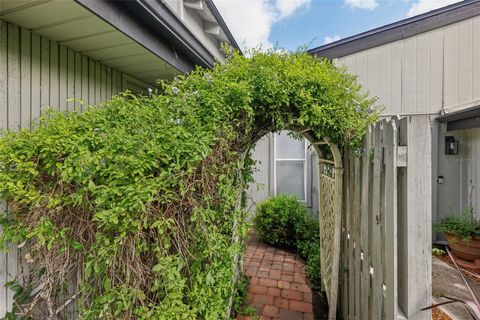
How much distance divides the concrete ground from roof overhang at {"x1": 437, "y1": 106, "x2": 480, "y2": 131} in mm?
2676

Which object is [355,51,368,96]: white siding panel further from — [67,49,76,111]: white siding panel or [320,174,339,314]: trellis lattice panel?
[67,49,76,111]: white siding panel

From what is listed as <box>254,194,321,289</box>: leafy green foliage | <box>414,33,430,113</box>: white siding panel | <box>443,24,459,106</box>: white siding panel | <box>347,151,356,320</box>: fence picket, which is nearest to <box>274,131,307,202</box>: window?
<box>254,194,321,289</box>: leafy green foliage

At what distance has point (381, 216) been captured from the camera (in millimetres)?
1501

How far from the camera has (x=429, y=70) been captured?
5.09 meters

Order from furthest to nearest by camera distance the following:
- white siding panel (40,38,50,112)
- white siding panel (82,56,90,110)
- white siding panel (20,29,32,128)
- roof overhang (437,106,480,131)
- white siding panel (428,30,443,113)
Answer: white siding panel (428,30,443,113) → roof overhang (437,106,480,131) → white siding panel (82,56,90,110) → white siding panel (40,38,50,112) → white siding panel (20,29,32,128)

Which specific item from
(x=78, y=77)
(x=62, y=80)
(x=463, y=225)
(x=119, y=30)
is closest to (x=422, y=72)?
(x=463, y=225)

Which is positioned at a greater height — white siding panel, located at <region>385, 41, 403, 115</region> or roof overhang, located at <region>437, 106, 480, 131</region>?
white siding panel, located at <region>385, 41, 403, 115</region>

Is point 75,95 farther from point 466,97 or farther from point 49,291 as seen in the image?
point 466,97

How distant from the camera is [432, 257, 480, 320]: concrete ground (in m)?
2.60

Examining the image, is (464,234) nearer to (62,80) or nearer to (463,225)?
(463,225)

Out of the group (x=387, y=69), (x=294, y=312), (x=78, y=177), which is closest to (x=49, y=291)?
(x=78, y=177)

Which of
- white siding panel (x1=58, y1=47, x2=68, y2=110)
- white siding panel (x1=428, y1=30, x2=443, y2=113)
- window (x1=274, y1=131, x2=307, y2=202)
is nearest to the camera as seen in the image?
white siding panel (x1=58, y1=47, x2=68, y2=110)

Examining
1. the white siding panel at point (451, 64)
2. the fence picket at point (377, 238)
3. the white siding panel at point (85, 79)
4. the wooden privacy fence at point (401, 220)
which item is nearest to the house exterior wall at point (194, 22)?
the white siding panel at point (85, 79)

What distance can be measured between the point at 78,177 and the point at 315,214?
5333 mm
